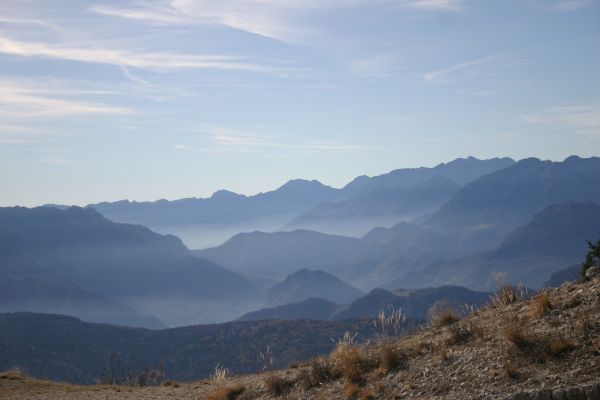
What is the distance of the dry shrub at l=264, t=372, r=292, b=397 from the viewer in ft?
54.1

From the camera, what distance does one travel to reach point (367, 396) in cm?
1402

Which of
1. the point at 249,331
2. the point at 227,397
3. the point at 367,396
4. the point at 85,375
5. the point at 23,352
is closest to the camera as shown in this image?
the point at 367,396

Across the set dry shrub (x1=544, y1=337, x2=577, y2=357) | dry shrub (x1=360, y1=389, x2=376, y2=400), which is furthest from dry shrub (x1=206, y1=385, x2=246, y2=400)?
dry shrub (x1=544, y1=337, x2=577, y2=357)

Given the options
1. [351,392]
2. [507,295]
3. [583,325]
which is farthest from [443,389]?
[507,295]

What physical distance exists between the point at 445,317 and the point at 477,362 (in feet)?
14.1

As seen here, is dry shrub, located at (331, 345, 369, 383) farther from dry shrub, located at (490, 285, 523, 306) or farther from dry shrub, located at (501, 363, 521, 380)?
dry shrub, located at (490, 285, 523, 306)

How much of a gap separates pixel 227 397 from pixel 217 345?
94.2m

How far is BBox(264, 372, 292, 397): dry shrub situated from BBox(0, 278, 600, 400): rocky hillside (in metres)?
0.02

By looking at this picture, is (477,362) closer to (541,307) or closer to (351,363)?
(541,307)

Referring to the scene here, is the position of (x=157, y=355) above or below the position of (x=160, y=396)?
below

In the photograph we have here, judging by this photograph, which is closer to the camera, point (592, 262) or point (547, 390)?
point (547, 390)

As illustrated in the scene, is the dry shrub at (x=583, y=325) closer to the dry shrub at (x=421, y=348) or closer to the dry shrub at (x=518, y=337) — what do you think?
the dry shrub at (x=518, y=337)

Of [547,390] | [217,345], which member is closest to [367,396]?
[547,390]

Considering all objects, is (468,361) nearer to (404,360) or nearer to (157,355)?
(404,360)
